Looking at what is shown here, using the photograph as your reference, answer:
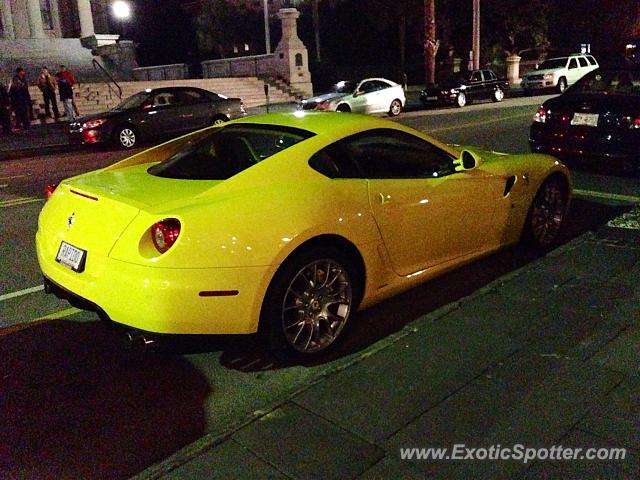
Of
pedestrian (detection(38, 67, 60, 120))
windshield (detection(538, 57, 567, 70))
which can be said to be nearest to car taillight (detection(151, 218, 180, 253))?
pedestrian (detection(38, 67, 60, 120))

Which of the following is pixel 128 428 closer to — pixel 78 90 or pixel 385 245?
pixel 385 245

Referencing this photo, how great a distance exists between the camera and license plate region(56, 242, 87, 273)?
377 cm

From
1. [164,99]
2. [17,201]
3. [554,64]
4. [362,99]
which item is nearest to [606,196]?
[17,201]

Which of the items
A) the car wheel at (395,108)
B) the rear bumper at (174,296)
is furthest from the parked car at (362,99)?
the rear bumper at (174,296)

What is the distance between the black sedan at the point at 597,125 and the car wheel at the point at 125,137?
1064 cm

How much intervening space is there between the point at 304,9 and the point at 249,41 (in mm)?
6220

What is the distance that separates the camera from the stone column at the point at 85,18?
36.5 meters

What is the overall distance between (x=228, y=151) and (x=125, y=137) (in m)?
12.8

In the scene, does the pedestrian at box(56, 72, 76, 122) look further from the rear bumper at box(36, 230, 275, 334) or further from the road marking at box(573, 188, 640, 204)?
the rear bumper at box(36, 230, 275, 334)

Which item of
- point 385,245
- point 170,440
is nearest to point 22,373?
point 170,440

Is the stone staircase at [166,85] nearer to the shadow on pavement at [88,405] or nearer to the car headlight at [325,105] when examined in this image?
the car headlight at [325,105]

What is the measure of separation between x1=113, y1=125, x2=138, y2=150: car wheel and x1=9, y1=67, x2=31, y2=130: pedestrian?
6.44 meters

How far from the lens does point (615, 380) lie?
3490 millimetres

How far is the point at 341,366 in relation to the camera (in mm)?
3863
